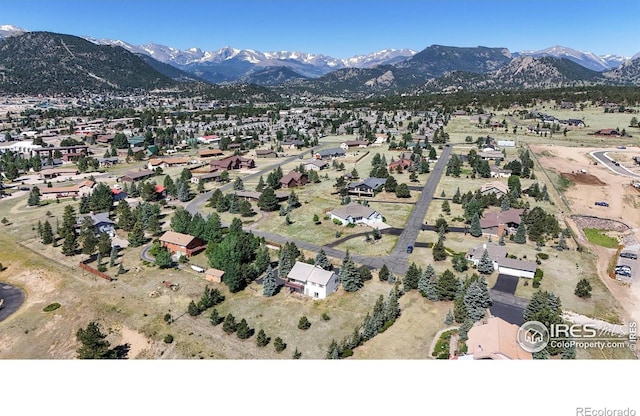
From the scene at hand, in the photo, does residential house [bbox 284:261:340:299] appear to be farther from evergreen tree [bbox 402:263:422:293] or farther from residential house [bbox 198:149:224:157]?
residential house [bbox 198:149:224:157]

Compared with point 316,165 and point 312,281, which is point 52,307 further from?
point 316,165

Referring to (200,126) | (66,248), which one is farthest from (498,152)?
(200,126)

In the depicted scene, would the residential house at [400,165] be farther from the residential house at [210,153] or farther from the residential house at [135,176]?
the residential house at [135,176]

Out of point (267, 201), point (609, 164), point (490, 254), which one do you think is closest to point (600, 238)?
point (490, 254)

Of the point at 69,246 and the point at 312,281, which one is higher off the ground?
the point at 69,246

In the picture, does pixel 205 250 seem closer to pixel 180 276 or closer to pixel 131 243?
pixel 180 276

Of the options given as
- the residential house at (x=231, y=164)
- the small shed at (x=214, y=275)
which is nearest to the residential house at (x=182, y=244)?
the small shed at (x=214, y=275)
